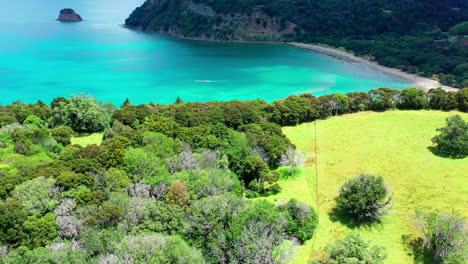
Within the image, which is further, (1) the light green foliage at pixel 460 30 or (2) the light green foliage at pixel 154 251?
(1) the light green foliage at pixel 460 30

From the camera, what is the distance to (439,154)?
118ft

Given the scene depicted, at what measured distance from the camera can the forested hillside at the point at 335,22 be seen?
350ft

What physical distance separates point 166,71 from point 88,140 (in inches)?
1933

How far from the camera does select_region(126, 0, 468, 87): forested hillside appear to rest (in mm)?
106537

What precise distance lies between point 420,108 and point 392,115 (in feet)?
21.0

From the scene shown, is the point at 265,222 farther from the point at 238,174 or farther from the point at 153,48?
the point at 153,48

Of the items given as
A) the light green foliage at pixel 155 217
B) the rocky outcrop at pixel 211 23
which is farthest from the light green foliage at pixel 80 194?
the rocky outcrop at pixel 211 23

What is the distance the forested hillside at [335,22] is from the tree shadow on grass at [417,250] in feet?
270

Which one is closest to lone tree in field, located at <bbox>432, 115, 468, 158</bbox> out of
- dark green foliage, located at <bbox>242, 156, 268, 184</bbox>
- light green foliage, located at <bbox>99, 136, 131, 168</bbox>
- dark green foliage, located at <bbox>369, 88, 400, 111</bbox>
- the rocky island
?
dark green foliage, located at <bbox>369, 88, 400, 111</bbox>

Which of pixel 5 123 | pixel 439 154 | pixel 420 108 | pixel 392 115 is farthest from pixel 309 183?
pixel 5 123

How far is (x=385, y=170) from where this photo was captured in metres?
32.9

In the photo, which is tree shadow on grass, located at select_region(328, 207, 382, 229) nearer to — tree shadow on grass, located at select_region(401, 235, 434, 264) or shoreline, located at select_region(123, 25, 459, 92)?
tree shadow on grass, located at select_region(401, 235, 434, 264)

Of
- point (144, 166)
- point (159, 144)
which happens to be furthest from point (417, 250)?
point (159, 144)

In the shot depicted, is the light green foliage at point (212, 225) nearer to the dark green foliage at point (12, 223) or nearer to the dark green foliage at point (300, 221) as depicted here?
the dark green foliage at point (300, 221)
